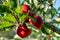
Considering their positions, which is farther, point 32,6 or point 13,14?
point 32,6

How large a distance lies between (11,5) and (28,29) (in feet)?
0.59

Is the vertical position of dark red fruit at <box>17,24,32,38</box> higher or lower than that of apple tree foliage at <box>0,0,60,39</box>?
lower

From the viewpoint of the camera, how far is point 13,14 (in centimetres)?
107

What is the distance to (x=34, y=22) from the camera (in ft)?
3.64

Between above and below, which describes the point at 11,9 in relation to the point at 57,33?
above

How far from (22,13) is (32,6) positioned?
0.12 meters

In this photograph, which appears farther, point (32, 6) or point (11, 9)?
point (32, 6)

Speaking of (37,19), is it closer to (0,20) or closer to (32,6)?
(32,6)

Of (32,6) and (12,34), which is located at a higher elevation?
(32,6)

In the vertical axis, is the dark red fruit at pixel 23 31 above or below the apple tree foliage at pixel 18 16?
below

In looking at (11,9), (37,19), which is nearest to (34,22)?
(37,19)

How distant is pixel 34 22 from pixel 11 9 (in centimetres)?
15

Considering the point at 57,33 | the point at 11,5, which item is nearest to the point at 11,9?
the point at 11,5

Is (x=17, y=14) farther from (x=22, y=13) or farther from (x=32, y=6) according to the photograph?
(x=32, y=6)
